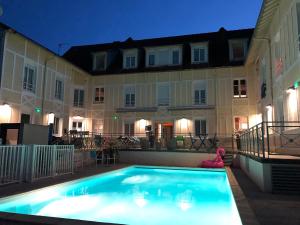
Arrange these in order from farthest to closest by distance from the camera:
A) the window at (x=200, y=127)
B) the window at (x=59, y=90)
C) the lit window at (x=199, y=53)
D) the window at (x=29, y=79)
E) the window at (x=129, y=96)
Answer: the window at (x=129, y=96) → the lit window at (x=199, y=53) → the window at (x=200, y=127) → the window at (x=59, y=90) → the window at (x=29, y=79)

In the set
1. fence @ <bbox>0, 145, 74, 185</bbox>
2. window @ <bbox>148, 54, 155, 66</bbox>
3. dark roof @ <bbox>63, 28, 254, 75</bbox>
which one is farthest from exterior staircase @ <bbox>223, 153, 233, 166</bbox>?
window @ <bbox>148, 54, 155, 66</bbox>

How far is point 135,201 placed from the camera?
737 cm

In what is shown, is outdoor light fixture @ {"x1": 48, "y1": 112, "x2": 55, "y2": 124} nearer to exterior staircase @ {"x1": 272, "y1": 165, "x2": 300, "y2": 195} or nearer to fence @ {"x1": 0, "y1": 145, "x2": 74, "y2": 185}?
fence @ {"x1": 0, "y1": 145, "x2": 74, "y2": 185}

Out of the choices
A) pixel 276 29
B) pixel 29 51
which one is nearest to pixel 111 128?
pixel 29 51

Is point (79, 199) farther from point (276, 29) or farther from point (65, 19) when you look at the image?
point (65, 19)

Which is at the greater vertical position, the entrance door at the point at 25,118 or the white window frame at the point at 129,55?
the white window frame at the point at 129,55

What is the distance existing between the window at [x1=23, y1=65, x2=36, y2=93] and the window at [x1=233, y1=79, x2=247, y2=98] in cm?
1291

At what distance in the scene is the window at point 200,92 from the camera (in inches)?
766

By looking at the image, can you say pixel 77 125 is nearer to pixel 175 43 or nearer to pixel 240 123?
pixel 175 43

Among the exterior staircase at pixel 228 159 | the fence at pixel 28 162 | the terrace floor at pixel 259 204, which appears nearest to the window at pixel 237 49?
the exterior staircase at pixel 228 159

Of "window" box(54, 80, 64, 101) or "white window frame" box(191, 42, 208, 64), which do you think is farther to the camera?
"white window frame" box(191, 42, 208, 64)

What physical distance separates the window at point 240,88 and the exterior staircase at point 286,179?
1247cm

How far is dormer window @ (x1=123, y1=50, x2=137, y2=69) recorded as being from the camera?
2161 centimetres

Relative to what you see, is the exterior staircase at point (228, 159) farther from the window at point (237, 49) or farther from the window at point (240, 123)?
the window at point (237, 49)
